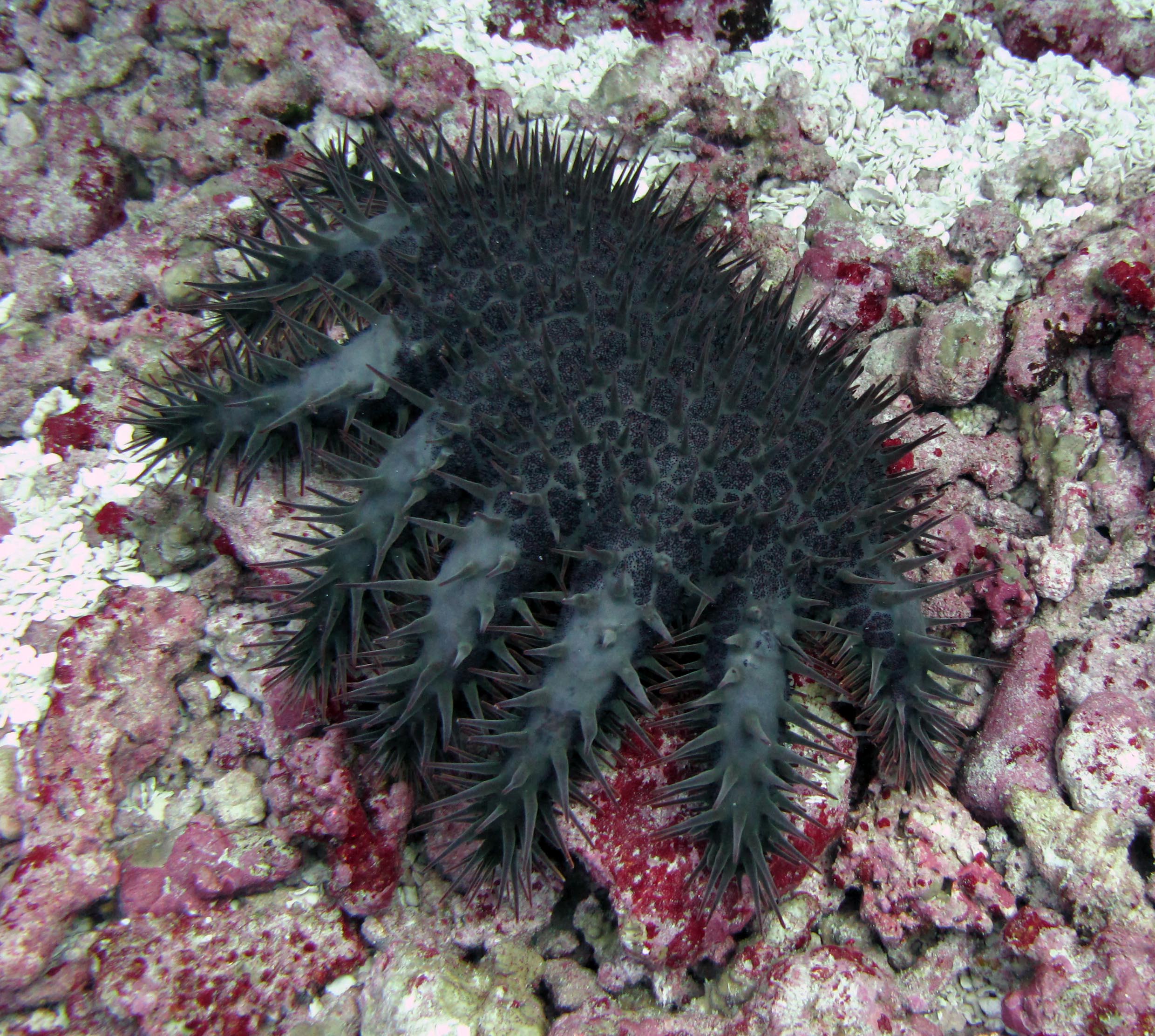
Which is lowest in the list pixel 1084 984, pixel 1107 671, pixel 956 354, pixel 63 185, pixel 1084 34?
pixel 63 185

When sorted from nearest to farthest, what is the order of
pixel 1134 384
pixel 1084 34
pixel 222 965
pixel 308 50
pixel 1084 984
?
pixel 1084 984 → pixel 222 965 → pixel 1134 384 → pixel 308 50 → pixel 1084 34

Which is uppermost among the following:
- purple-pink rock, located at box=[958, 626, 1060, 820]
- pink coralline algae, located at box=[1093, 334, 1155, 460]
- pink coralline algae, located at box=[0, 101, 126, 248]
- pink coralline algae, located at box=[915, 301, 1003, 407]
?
pink coralline algae, located at box=[1093, 334, 1155, 460]

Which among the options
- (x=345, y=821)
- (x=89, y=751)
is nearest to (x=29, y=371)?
(x=89, y=751)

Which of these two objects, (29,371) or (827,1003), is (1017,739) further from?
(29,371)

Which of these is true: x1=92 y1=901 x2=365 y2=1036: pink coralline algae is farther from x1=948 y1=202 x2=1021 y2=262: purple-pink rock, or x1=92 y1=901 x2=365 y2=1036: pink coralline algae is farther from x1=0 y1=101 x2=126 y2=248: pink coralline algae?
x1=948 y1=202 x2=1021 y2=262: purple-pink rock

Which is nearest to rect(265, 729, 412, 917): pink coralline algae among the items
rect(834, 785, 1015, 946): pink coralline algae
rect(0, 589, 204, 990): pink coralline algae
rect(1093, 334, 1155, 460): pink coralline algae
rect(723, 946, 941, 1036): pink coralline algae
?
rect(0, 589, 204, 990): pink coralline algae

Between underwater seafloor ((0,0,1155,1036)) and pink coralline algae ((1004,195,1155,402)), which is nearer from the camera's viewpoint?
underwater seafloor ((0,0,1155,1036))

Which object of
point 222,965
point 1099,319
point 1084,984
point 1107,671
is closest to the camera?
point 1084,984
